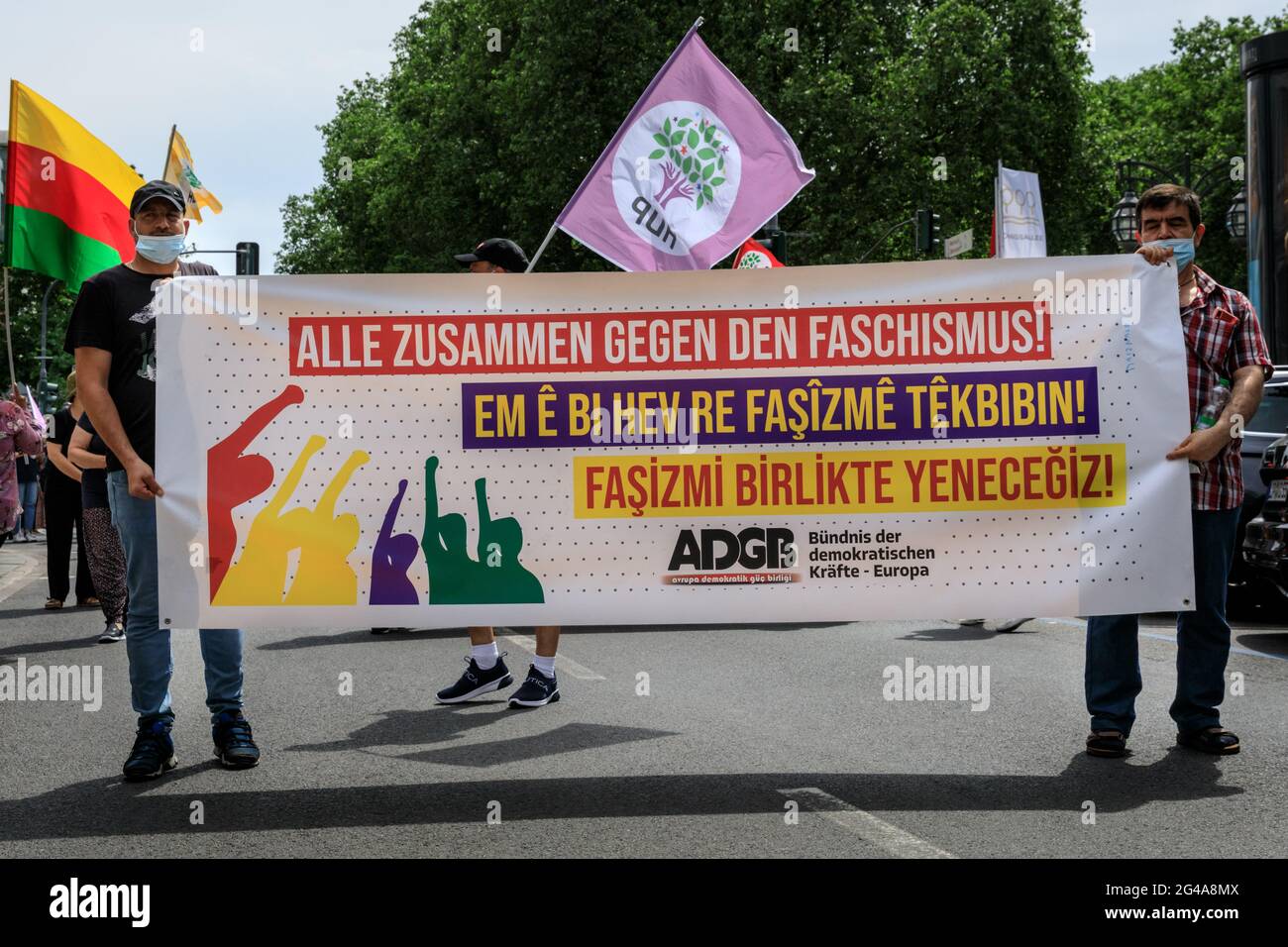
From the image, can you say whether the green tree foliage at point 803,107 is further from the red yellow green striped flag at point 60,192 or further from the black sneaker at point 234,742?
the black sneaker at point 234,742

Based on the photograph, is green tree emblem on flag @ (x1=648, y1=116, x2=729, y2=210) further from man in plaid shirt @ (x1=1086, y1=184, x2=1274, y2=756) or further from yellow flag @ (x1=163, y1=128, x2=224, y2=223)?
yellow flag @ (x1=163, y1=128, x2=224, y2=223)

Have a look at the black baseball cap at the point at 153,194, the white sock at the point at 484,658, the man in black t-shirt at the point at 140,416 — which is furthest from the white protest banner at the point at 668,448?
the white sock at the point at 484,658

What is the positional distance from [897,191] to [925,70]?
10.4ft

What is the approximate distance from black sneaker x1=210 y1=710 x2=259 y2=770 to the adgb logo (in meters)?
4.33

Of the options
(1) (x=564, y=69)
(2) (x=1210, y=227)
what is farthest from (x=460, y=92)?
(2) (x=1210, y=227)

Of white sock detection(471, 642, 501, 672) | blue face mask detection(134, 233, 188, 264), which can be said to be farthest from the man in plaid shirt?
blue face mask detection(134, 233, 188, 264)

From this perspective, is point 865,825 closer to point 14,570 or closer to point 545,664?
point 545,664

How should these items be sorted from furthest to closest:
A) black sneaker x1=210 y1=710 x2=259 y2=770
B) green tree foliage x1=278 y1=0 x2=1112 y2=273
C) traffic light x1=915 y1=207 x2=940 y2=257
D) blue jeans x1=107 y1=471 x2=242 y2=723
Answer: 1. green tree foliage x1=278 y1=0 x2=1112 y2=273
2. traffic light x1=915 y1=207 x2=940 y2=257
3. black sneaker x1=210 y1=710 x2=259 y2=770
4. blue jeans x1=107 y1=471 x2=242 y2=723

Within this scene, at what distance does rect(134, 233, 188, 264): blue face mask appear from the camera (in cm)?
629

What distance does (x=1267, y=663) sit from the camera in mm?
9602

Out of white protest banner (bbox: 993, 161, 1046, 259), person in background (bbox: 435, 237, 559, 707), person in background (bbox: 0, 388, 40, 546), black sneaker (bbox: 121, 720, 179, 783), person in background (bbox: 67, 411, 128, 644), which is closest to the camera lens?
black sneaker (bbox: 121, 720, 179, 783)

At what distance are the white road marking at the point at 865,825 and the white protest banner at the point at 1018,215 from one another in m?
11.8

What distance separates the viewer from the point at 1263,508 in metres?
10.9

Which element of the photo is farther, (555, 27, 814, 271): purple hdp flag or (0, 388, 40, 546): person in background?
(0, 388, 40, 546): person in background
